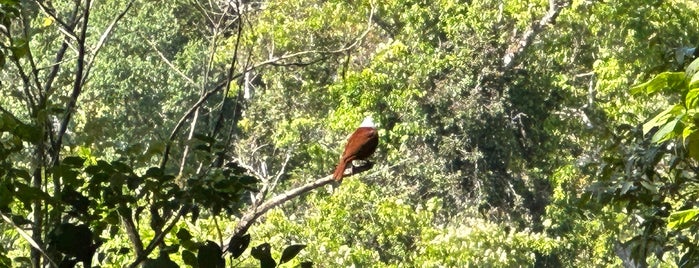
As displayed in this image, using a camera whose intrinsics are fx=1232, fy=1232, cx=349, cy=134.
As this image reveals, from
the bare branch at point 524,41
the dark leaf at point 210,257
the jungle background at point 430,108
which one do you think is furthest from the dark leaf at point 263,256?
the bare branch at point 524,41

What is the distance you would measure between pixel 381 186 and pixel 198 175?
10.3 metres

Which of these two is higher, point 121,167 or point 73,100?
point 73,100

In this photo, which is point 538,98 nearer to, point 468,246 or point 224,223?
point 468,246

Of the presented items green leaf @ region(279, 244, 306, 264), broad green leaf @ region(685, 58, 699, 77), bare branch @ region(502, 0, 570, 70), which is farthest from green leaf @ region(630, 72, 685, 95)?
bare branch @ region(502, 0, 570, 70)

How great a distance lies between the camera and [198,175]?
6.71 ft

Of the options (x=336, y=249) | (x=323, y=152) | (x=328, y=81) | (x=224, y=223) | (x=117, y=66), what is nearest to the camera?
(x=224, y=223)

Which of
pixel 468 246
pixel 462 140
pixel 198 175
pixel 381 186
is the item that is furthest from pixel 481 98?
pixel 198 175

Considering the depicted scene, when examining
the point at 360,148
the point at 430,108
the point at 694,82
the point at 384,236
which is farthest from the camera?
the point at 430,108

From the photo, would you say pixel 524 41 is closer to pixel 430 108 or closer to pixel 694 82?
pixel 430 108

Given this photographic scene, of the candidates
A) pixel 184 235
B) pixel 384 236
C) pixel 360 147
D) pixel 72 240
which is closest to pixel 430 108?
pixel 384 236

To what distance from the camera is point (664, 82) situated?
1.74m

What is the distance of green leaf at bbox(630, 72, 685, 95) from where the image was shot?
172 centimetres

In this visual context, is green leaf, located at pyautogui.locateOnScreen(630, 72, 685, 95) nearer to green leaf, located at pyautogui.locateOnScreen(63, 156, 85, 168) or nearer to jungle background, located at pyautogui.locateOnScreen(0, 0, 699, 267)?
green leaf, located at pyautogui.locateOnScreen(63, 156, 85, 168)

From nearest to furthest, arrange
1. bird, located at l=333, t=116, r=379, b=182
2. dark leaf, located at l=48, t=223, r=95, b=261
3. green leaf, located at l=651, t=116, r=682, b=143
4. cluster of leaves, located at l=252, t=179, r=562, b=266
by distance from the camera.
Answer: green leaf, located at l=651, t=116, r=682, b=143, dark leaf, located at l=48, t=223, r=95, b=261, bird, located at l=333, t=116, r=379, b=182, cluster of leaves, located at l=252, t=179, r=562, b=266
